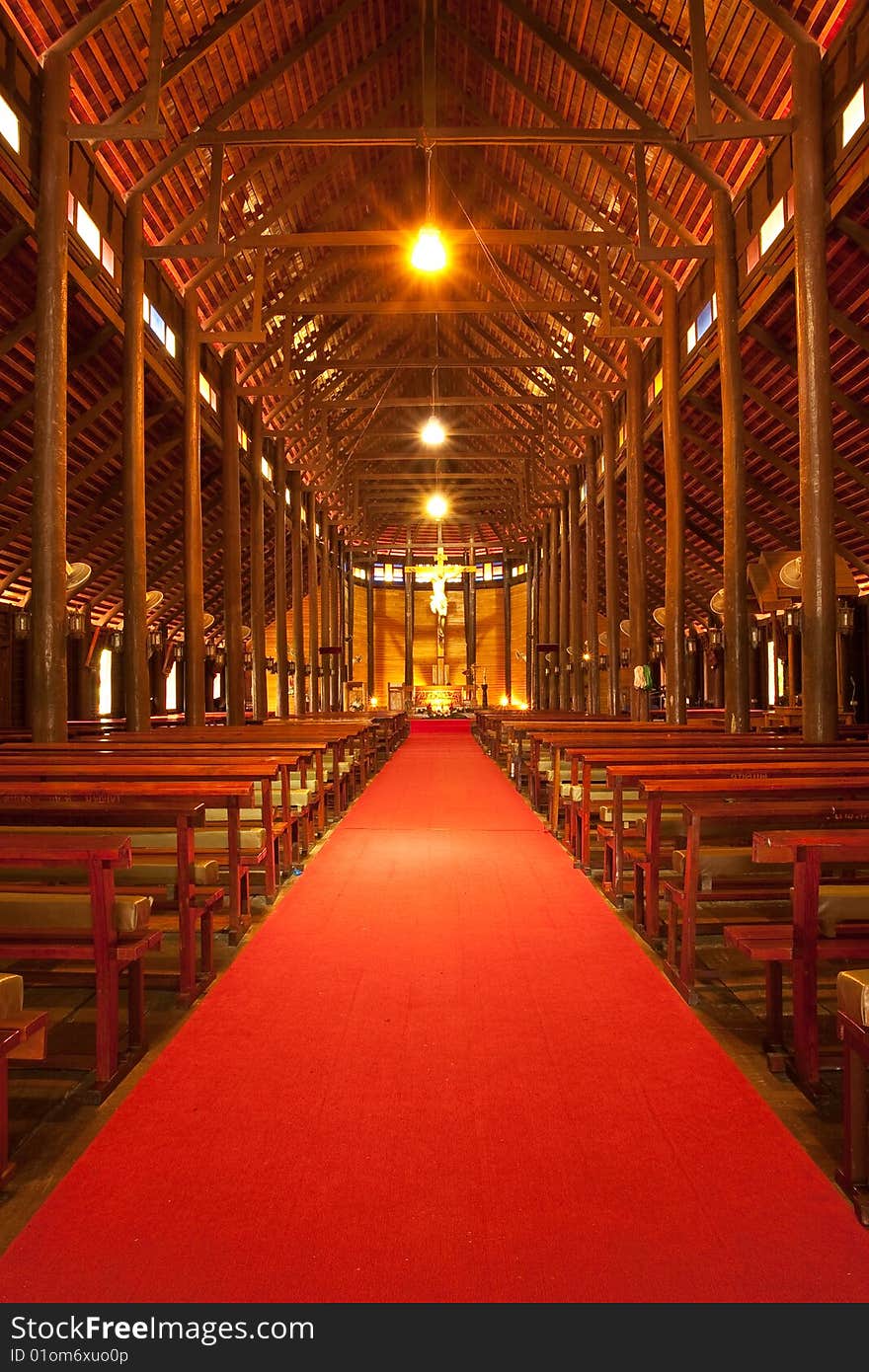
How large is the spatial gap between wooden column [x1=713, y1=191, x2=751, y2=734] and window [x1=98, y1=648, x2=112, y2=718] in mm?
14307

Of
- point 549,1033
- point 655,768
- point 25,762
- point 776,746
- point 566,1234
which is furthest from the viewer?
point 776,746

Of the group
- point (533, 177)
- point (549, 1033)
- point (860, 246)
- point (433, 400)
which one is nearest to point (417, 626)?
point (433, 400)

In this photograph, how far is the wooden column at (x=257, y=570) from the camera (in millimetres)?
16531

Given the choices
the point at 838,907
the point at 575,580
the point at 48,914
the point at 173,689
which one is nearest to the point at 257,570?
the point at 173,689

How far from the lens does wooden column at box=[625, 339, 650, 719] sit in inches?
565

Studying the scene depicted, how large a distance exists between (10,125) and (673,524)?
29.7ft

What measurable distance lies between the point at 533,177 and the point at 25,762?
515 inches

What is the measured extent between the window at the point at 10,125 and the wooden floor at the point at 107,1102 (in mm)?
7635

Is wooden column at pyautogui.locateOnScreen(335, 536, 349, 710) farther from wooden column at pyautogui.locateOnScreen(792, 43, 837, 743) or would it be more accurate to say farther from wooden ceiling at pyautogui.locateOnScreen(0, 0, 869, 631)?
wooden column at pyautogui.locateOnScreen(792, 43, 837, 743)

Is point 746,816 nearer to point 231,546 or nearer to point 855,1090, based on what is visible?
point 855,1090

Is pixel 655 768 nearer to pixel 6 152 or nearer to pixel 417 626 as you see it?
pixel 6 152

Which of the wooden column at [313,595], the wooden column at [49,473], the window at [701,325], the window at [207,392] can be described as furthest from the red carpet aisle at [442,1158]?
the wooden column at [313,595]

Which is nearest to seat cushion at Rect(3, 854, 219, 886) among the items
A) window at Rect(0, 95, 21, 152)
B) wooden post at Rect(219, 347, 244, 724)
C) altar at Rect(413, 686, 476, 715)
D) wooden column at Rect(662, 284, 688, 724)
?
window at Rect(0, 95, 21, 152)

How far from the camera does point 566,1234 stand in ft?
6.52
